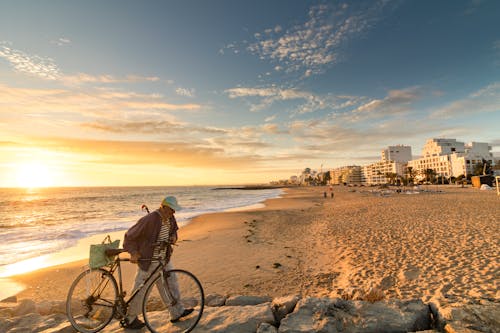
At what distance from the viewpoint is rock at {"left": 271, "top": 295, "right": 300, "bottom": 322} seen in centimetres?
464

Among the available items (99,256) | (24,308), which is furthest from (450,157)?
(24,308)

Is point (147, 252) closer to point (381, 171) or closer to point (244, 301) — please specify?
point (244, 301)

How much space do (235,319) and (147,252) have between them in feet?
6.36

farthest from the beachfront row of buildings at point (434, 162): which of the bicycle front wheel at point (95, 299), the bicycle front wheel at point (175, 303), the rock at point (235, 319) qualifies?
the bicycle front wheel at point (95, 299)

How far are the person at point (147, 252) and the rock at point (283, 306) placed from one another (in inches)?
62.9

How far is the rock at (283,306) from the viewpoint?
4641 millimetres

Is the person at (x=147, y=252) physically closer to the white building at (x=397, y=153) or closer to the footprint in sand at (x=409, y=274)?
the footprint in sand at (x=409, y=274)

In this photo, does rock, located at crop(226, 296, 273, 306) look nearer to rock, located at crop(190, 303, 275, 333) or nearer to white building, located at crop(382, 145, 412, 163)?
rock, located at crop(190, 303, 275, 333)

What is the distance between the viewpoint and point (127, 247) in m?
4.25

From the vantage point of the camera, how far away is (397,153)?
552ft

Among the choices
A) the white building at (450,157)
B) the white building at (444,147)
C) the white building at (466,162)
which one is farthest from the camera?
the white building at (444,147)

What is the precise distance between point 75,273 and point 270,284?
827cm

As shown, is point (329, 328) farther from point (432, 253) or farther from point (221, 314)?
point (432, 253)

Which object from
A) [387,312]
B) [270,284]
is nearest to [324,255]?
[270,284]
